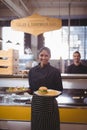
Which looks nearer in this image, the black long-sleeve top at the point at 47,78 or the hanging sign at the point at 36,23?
the black long-sleeve top at the point at 47,78

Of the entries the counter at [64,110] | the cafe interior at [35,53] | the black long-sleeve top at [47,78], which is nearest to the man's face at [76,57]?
the cafe interior at [35,53]

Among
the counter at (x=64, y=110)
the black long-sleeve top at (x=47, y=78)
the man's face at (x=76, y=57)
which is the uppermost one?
the man's face at (x=76, y=57)

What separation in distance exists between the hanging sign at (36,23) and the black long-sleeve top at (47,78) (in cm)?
186

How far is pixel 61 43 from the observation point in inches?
361

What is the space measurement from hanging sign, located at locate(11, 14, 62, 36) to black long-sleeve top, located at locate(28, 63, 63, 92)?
1.86 metres

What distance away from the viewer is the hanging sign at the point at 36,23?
15.3 ft

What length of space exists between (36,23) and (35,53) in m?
4.58

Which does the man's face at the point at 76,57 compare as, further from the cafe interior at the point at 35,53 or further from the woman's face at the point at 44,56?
the woman's face at the point at 44,56

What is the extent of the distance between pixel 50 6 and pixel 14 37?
6.91 ft

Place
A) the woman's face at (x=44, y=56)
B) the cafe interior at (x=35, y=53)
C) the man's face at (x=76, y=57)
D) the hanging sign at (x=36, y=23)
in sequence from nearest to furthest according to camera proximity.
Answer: the woman's face at (x=44, y=56)
the cafe interior at (x=35, y=53)
the hanging sign at (x=36, y=23)
the man's face at (x=76, y=57)

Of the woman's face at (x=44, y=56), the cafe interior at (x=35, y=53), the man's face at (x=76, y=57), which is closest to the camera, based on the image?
the woman's face at (x=44, y=56)

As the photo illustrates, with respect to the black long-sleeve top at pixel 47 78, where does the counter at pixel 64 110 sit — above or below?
below

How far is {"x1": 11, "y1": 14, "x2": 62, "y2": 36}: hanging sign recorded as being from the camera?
4676 mm

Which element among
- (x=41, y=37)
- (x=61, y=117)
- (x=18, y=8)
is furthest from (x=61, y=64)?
(x=61, y=117)
